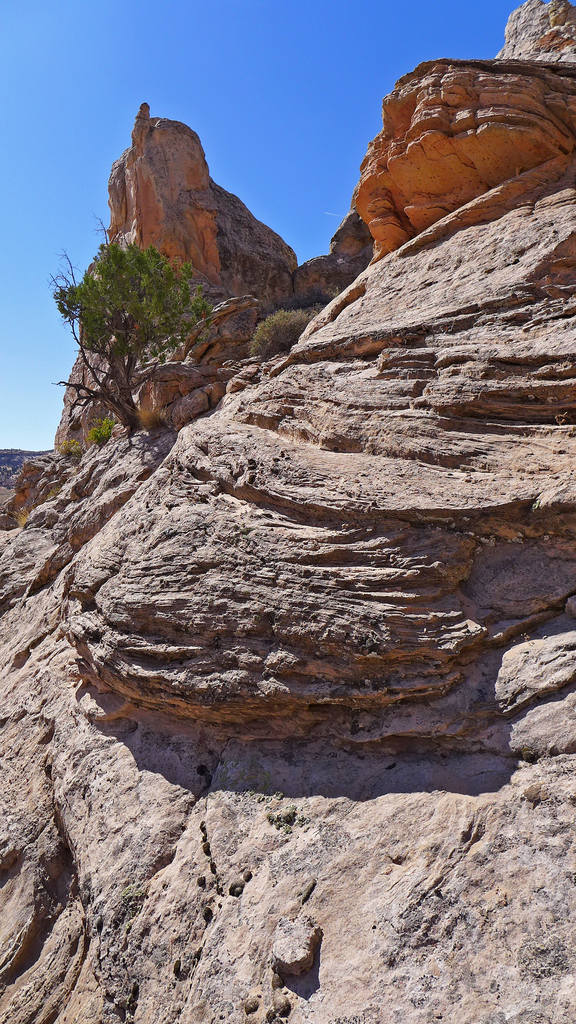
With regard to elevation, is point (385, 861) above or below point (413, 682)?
below

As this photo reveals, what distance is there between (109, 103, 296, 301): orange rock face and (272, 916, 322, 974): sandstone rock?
2474 centimetres

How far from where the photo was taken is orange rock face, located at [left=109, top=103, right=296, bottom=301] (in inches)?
1029

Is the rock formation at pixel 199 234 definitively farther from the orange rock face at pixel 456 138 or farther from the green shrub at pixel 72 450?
the orange rock face at pixel 456 138

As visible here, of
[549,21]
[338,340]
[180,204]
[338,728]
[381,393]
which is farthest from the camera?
[180,204]

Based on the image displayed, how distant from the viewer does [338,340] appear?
9414 millimetres

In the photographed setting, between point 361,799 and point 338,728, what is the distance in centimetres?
73

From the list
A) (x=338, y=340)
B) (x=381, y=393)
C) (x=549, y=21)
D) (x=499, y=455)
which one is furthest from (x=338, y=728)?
(x=549, y=21)

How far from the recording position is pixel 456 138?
1001cm

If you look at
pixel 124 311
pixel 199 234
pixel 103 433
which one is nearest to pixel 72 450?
pixel 103 433

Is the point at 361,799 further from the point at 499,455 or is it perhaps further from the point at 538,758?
the point at 499,455

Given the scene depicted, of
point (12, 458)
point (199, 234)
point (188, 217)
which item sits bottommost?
point (12, 458)

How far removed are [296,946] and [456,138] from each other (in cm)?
1264

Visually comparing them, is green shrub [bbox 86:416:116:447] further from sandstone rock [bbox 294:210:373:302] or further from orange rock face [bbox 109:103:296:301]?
sandstone rock [bbox 294:210:373:302]

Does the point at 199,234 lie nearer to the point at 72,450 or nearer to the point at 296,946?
the point at 72,450
